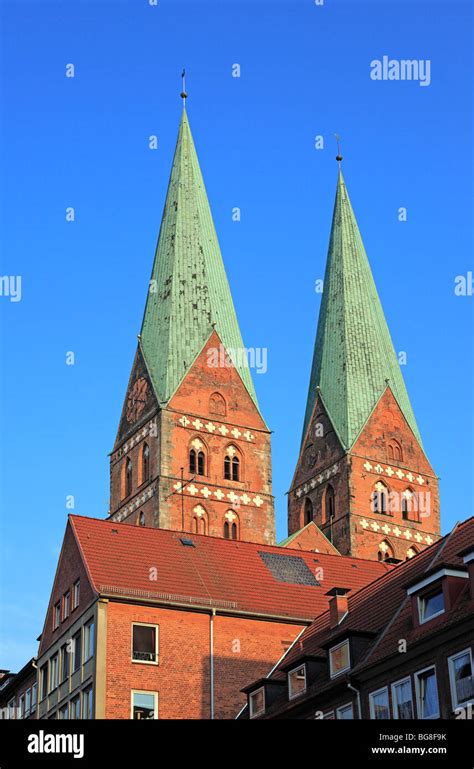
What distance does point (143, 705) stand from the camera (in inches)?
1809

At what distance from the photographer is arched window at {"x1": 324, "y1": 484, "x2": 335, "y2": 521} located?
9522cm

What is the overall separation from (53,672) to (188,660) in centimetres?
680

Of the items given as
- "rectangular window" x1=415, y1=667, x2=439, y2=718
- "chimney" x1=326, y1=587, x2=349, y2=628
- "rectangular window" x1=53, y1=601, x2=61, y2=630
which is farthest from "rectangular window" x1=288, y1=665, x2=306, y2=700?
"rectangular window" x1=53, y1=601, x2=61, y2=630

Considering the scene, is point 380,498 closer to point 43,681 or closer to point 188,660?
point 43,681

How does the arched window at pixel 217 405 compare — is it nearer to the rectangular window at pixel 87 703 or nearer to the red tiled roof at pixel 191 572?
the red tiled roof at pixel 191 572

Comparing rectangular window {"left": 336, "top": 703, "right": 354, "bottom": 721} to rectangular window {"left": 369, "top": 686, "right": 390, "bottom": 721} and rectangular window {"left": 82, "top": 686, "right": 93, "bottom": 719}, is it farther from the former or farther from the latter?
rectangular window {"left": 82, "top": 686, "right": 93, "bottom": 719}

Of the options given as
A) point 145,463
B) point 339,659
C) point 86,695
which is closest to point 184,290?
point 145,463

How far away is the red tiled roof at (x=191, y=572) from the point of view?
1918 inches

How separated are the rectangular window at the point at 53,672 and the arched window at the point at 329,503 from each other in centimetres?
4526

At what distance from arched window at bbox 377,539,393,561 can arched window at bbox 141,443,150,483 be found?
654 inches
